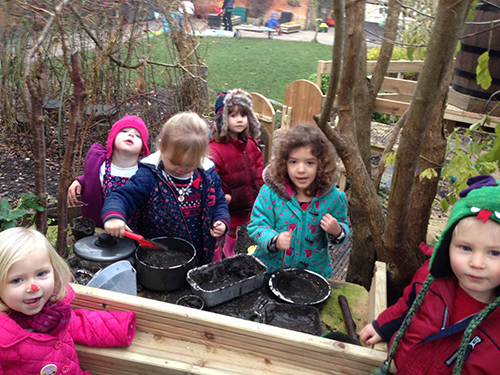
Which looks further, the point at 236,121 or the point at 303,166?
the point at 236,121

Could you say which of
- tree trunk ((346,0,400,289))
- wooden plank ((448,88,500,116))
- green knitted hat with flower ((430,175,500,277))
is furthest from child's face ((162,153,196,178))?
wooden plank ((448,88,500,116))

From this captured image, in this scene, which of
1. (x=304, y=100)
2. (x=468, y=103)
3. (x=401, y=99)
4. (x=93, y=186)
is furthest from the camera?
(x=304, y=100)

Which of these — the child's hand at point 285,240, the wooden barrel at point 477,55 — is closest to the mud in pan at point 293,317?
the child's hand at point 285,240

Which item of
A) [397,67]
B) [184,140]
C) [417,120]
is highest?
[397,67]

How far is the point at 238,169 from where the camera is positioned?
123 inches

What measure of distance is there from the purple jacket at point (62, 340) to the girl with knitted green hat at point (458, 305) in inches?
33.9

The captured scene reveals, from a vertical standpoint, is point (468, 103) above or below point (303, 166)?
above

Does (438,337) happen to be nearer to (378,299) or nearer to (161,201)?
(378,299)

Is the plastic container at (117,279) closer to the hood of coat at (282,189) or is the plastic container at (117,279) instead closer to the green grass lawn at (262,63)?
the hood of coat at (282,189)

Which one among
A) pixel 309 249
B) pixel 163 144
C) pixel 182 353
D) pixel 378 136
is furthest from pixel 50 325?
pixel 378 136

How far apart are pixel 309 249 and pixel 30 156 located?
15.9ft

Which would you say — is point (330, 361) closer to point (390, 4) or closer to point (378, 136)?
point (390, 4)

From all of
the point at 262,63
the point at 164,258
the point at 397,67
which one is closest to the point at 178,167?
the point at 164,258

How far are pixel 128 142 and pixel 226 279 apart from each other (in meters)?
1.13
